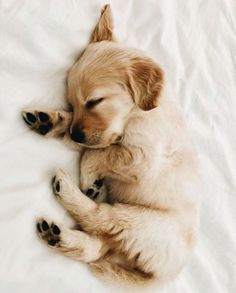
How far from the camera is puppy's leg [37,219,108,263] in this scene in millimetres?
1248

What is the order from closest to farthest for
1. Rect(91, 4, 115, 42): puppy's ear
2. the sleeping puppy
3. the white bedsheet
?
the white bedsheet → the sleeping puppy → Rect(91, 4, 115, 42): puppy's ear

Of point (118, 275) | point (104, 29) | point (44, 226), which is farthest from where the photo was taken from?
point (104, 29)

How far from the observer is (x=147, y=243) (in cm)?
139

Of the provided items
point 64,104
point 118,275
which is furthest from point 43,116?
point 118,275

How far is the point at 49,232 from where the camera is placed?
1.25 meters

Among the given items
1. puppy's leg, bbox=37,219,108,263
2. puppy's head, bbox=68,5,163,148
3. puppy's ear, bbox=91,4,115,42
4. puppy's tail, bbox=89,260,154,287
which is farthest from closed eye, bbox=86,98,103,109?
puppy's tail, bbox=89,260,154,287

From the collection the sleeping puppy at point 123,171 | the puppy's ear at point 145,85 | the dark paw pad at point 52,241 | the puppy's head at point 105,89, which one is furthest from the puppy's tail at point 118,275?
the puppy's ear at point 145,85

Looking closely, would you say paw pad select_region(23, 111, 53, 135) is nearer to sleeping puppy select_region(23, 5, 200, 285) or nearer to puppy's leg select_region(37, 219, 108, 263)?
sleeping puppy select_region(23, 5, 200, 285)

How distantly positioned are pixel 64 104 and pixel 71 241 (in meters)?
0.40

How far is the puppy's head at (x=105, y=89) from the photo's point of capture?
1.33 metres

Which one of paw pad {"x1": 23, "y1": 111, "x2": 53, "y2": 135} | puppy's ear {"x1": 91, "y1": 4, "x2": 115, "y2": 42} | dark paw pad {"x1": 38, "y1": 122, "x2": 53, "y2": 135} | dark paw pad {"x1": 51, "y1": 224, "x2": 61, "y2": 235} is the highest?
puppy's ear {"x1": 91, "y1": 4, "x2": 115, "y2": 42}

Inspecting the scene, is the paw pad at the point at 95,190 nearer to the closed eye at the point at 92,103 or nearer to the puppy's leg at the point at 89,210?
the puppy's leg at the point at 89,210

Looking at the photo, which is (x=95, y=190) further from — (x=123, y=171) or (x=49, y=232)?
(x=49, y=232)

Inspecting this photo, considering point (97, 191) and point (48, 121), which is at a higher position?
point (48, 121)
